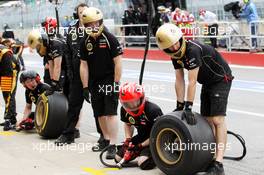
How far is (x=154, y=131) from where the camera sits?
619 cm

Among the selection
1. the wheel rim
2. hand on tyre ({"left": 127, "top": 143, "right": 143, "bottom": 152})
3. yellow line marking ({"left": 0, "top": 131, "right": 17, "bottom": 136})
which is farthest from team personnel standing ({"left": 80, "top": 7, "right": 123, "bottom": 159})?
yellow line marking ({"left": 0, "top": 131, "right": 17, "bottom": 136})

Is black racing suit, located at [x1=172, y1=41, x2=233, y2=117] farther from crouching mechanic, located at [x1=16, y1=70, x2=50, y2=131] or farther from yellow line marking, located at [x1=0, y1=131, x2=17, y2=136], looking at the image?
yellow line marking, located at [x1=0, y1=131, x2=17, y2=136]

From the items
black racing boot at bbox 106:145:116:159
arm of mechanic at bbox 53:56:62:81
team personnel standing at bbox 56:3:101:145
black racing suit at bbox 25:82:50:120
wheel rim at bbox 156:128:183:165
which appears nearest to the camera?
wheel rim at bbox 156:128:183:165

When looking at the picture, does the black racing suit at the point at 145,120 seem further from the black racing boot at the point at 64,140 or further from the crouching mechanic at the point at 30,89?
the crouching mechanic at the point at 30,89

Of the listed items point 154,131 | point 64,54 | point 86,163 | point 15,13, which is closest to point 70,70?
point 64,54

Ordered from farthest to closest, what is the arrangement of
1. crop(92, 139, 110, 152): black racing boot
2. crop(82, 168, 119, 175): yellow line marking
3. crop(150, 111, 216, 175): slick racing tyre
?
crop(92, 139, 110, 152): black racing boot
crop(82, 168, 119, 175): yellow line marking
crop(150, 111, 216, 175): slick racing tyre

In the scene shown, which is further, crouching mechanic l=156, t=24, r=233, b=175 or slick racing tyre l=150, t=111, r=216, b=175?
crouching mechanic l=156, t=24, r=233, b=175

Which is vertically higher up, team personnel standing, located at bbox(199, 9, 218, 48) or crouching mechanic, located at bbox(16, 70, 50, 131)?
team personnel standing, located at bbox(199, 9, 218, 48)

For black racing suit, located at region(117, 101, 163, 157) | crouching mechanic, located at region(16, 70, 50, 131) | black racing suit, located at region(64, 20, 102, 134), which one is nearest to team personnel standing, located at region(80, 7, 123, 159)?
black racing suit, located at region(64, 20, 102, 134)

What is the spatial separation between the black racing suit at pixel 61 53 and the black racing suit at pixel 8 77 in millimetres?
988

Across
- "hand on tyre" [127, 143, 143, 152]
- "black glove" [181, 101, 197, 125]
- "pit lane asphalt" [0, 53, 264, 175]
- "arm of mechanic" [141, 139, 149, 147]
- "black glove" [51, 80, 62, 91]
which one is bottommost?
"pit lane asphalt" [0, 53, 264, 175]

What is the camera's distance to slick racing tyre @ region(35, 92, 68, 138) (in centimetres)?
815

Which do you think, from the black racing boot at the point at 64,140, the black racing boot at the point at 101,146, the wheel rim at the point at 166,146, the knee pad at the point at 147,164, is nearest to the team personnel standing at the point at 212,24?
the black racing boot at the point at 64,140

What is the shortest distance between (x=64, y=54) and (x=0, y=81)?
58.1 inches
